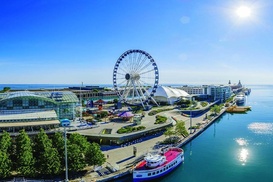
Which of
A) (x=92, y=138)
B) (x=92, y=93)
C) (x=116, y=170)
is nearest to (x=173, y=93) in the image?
(x=92, y=93)

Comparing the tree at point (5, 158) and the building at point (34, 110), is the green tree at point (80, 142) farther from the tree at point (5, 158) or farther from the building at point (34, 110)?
the building at point (34, 110)

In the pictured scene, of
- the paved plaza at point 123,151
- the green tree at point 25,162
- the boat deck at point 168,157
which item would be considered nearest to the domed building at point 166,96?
the paved plaza at point 123,151

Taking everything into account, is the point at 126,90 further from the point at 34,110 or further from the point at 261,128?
the point at 261,128

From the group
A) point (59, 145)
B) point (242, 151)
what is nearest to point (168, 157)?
point (59, 145)

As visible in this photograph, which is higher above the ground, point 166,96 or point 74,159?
point 166,96

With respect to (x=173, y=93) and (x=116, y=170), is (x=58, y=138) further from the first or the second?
(x=173, y=93)

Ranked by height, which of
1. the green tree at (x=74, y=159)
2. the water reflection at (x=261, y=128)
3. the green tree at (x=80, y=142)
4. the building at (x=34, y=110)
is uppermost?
the building at (x=34, y=110)

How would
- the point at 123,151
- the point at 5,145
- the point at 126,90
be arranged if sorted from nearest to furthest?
the point at 5,145 < the point at 123,151 < the point at 126,90
